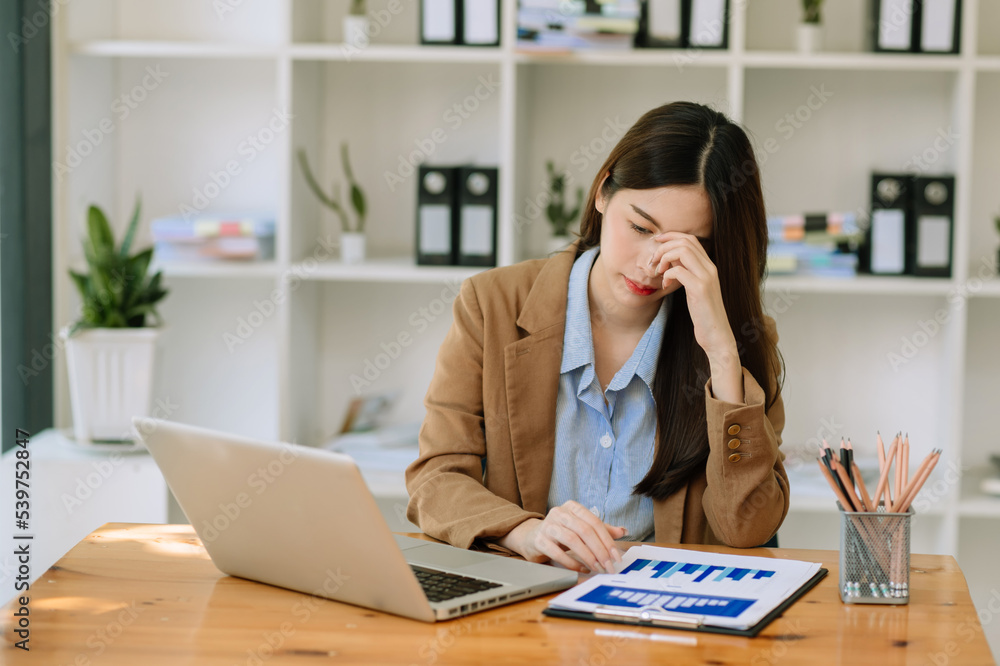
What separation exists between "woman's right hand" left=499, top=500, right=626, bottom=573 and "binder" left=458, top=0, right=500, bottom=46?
1.58 metres

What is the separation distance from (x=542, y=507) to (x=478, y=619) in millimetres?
585

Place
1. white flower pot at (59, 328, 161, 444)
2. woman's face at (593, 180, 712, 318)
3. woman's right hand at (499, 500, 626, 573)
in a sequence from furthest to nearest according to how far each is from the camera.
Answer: white flower pot at (59, 328, 161, 444), woman's face at (593, 180, 712, 318), woman's right hand at (499, 500, 626, 573)

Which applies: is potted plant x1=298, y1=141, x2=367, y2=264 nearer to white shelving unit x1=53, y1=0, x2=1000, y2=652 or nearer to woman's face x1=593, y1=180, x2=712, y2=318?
white shelving unit x1=53, y1=0, x2=1000, y2=652

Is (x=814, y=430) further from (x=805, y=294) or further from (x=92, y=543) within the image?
(x=92, y=543)

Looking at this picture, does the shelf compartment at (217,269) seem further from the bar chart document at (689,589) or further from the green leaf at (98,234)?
the bar chart document at (689,589)

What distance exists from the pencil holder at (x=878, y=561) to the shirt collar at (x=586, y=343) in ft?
1.88

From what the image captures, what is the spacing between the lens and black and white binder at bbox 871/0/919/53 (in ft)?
7.98

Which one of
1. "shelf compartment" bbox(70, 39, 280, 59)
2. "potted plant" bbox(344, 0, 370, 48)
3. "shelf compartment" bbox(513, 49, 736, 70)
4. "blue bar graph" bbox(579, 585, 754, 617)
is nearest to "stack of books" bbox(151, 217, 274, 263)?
"shelf compartment" bbox(70, 39, 280, 59)

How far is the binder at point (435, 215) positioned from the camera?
2547 millimetres

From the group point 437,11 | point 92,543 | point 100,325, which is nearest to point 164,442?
point 92,543

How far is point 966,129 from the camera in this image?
7.93ft

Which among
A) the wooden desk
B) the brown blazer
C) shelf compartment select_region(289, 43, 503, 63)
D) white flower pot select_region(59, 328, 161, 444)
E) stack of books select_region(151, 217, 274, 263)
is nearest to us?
the wooden desk

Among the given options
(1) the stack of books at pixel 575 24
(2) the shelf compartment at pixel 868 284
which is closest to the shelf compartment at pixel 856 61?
(1) the stack of books at pixel 575 24

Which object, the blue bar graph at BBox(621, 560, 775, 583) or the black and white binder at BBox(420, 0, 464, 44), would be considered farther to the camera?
the black and white binder at BBox(420, 0, 464, 44)
